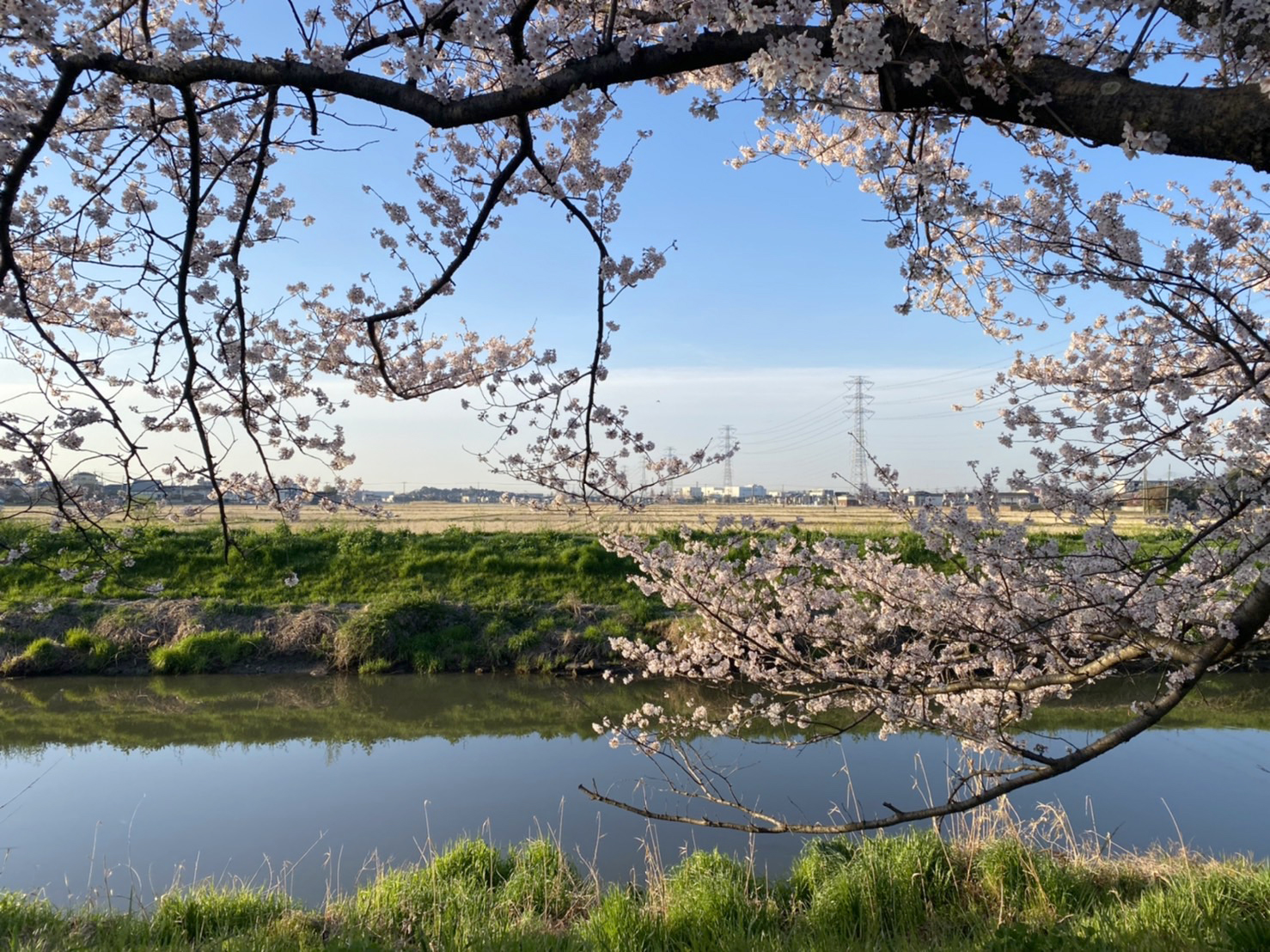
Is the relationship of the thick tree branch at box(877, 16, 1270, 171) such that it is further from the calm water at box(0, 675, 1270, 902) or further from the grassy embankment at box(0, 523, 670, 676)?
the grassy embankment at box(0, 523, 670, 676)

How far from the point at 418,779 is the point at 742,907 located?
14.2 feet

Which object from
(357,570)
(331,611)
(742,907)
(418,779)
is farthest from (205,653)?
(742,907)

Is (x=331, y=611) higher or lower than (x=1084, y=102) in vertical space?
lower

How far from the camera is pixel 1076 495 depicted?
9.82 ft

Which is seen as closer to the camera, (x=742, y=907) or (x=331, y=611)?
(x=742, y=907)

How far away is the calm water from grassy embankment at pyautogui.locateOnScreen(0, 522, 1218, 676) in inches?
22.6

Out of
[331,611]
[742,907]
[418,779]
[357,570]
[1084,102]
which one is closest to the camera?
[1084,102]

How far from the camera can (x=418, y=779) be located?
23.9ft

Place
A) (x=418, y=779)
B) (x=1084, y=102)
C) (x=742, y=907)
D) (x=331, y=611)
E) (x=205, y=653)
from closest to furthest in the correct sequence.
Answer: (x=1084, y=102)
(x=742, y=907)
(x=418, y=779)
(x=205, y=653)
(x=331, y=611)

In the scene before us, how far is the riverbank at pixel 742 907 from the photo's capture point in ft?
10.5

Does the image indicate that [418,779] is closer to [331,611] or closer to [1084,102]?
[331,611]

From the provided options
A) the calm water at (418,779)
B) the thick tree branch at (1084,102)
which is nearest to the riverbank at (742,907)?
the calm water at (418,779)

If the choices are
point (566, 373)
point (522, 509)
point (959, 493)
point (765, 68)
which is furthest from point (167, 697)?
point (765, 68)

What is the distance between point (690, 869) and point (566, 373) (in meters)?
2.90
